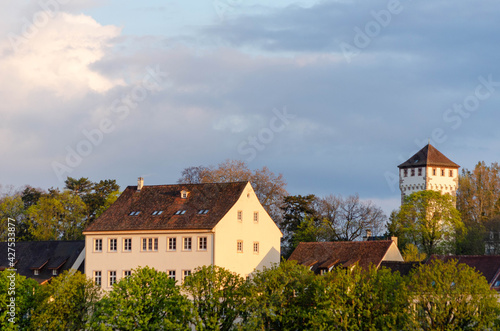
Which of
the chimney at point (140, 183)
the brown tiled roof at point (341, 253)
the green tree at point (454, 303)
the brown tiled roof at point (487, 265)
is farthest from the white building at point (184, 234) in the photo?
the green tree at point (454, 303)

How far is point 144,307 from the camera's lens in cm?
6412

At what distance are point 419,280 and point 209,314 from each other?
13688 mm

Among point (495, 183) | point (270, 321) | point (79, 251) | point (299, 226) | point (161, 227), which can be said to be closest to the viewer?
point (270, 321)

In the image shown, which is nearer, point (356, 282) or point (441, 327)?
point (441, 327)

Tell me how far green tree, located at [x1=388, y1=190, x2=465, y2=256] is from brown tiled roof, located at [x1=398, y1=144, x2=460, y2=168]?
56.6 ft

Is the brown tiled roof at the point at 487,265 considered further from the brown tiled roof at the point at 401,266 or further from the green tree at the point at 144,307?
the green tree at the point at 144,307

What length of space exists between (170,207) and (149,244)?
402 cm

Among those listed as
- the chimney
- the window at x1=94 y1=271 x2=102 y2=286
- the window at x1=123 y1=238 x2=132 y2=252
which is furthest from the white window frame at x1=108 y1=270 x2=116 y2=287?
the chimney

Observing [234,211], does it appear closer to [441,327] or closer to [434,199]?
[441,327]

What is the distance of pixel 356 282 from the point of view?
62250mm

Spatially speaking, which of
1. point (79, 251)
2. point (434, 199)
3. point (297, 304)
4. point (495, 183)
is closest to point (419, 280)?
point (297, 304)

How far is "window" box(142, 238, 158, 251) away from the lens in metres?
78.6

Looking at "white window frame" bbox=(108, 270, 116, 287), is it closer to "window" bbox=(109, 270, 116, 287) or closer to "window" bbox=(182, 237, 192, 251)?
"window" bbox=(109, 270, 116, 287)

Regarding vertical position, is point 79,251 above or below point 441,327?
above
